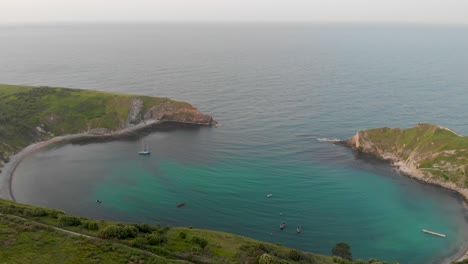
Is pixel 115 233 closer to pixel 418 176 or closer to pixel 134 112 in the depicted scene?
pixel 418 176

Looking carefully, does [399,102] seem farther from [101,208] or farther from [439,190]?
[101,208]

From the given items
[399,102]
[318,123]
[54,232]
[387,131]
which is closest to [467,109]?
[399,102]

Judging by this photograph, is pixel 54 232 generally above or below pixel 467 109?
below

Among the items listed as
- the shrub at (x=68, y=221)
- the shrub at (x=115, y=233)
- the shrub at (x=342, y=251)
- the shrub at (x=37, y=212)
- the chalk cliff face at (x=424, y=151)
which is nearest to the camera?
the shrub at (x=115, y=233)

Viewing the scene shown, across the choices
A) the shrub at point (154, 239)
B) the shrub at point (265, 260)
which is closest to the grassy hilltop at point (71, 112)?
the shrub at point (154, 239)

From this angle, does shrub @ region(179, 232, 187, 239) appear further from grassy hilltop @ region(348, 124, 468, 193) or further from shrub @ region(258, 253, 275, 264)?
grassy hilltop @ region(348, 124, 468, 193)

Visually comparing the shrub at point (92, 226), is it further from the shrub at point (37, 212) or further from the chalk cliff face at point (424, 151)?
the chalk cliff face at point (424, 151)

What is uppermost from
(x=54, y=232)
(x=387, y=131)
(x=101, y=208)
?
(x=387, y=131)

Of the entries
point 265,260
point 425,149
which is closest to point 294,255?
point 265,260
